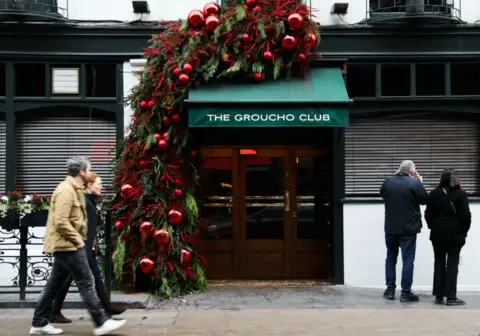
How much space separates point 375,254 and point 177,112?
3852 mm

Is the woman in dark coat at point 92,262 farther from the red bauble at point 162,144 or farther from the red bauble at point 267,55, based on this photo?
the red bauble at point 267,55

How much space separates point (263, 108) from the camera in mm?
9797

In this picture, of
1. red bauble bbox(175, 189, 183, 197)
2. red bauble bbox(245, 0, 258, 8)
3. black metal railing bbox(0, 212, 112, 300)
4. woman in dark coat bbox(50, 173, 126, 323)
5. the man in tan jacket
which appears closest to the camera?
the man in tan jacket

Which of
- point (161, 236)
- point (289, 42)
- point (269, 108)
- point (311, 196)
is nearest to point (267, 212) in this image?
point (311, 196)

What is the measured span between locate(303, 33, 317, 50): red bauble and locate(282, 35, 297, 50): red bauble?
15cm

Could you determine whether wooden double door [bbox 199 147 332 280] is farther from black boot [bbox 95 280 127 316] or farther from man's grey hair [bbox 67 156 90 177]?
man's grey hair [bbox 67 156 90 177]

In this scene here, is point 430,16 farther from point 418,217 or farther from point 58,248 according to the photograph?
point 58,248

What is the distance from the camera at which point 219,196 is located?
11359 mm

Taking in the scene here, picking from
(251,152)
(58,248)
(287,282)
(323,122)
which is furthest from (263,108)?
(58,248)

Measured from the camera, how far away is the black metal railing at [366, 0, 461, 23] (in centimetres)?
1056

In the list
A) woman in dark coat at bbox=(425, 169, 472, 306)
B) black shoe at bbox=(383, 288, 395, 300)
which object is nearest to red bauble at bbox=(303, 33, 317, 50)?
woman in dark coat at bbox=(425, 169, 472, 306)

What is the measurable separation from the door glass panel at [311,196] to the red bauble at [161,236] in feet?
8.84

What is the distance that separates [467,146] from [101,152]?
19.7ft

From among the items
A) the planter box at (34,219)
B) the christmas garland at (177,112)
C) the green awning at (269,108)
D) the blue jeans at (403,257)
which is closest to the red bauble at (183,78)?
the christmas garland at (177,112)
